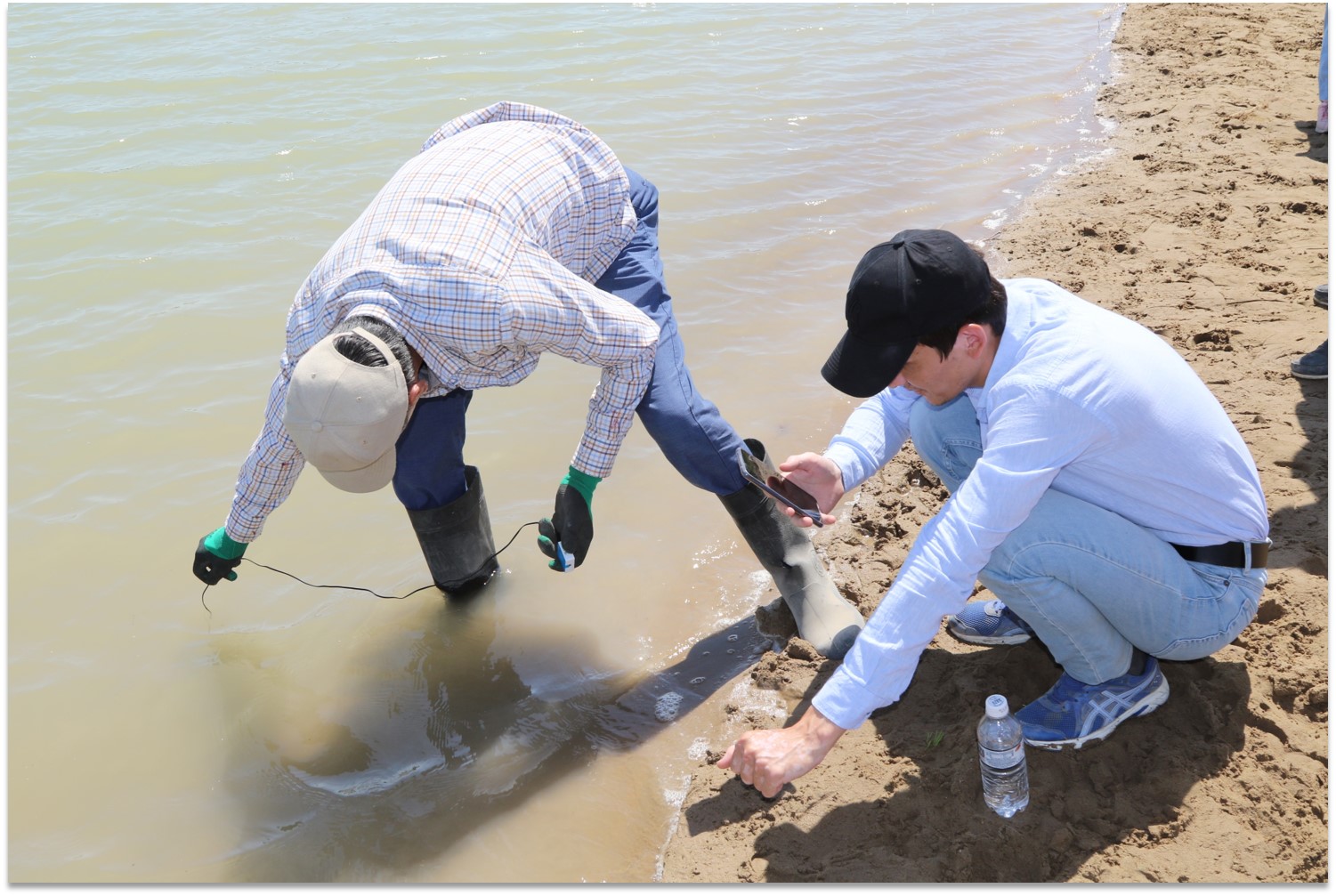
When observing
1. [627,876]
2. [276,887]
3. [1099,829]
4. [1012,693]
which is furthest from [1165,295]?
[276,887]

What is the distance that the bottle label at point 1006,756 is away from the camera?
2361 mm

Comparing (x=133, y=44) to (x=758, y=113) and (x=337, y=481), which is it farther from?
(x=337, y=481)

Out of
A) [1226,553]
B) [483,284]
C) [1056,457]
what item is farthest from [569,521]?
[1226,553]

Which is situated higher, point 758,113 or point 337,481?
point 337,481

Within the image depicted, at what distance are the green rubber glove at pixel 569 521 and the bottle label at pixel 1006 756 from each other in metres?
1.18

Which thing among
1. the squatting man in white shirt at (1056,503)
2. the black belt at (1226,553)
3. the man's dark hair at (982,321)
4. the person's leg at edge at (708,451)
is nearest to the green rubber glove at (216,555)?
the person's leg at edge at (708,451)

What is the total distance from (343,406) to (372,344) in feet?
0.56

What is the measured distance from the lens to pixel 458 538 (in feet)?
11.1

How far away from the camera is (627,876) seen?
8.69 ft

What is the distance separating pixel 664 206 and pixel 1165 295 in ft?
9.28

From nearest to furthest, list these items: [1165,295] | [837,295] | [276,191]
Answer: [1165,295] → [837,295] → [276,191]

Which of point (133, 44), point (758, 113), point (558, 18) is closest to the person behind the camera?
point (758, 113)

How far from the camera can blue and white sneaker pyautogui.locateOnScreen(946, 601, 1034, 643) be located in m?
2.94

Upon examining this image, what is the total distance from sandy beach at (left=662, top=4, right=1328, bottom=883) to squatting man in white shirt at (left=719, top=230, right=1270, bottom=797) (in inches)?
6.9
